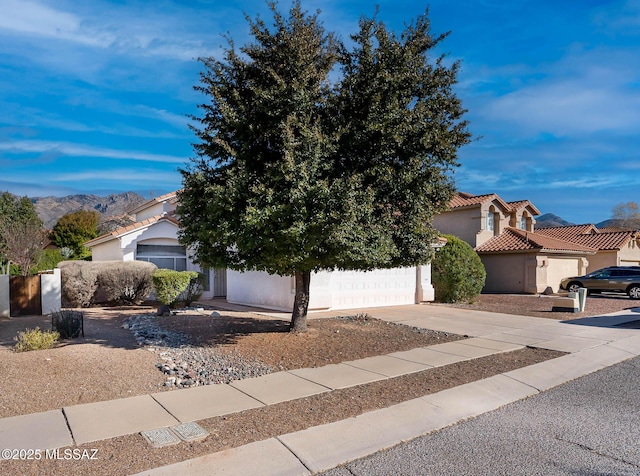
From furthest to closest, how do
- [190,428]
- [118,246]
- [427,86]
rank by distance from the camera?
1. [118,246]
2. [427,86]
3. [190,428]

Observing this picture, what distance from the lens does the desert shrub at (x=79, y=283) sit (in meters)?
16.1

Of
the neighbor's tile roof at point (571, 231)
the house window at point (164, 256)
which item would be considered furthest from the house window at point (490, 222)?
the house window at point (164, 256)

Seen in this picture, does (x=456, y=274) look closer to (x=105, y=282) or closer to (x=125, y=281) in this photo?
(x=125, y=281)

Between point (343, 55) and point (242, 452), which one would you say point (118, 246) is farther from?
point (242, 452)

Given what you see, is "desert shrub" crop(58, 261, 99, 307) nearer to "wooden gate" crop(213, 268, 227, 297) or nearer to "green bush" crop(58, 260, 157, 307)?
"green bush" crop(58, 260, 157, 307)

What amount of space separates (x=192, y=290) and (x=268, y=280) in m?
2.69

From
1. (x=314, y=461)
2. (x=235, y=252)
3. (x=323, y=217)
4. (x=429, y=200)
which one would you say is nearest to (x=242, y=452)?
(x=314, y=461)

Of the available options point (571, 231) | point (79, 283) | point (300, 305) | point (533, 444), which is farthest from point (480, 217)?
point (533, 444)

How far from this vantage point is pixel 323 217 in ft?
25.8

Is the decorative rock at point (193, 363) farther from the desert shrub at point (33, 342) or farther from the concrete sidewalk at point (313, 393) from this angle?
the desert shrub at point (33, 342)

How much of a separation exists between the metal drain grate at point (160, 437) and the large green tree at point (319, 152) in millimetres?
3527

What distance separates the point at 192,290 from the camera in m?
16.4

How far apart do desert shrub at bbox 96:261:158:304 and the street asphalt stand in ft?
45.1

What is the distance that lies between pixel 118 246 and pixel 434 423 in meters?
17.2
